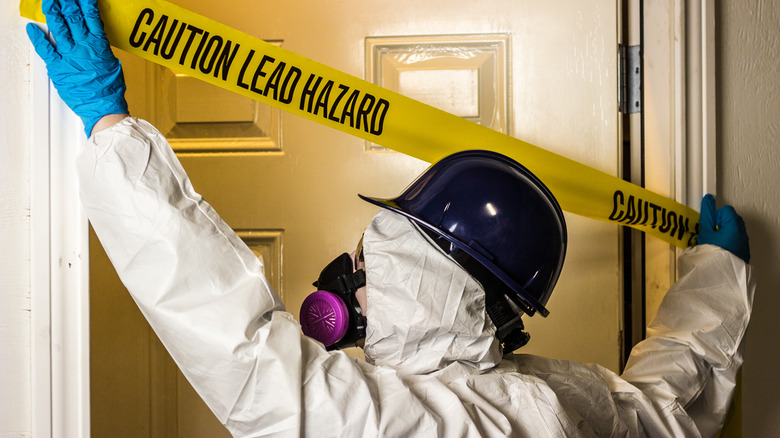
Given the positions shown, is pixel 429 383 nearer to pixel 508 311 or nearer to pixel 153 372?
pixel 508 311

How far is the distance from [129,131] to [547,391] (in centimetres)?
65

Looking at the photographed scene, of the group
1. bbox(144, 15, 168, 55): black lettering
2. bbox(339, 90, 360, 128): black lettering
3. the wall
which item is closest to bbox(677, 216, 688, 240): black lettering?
bbox(339, 90, 360, 128): black lettering

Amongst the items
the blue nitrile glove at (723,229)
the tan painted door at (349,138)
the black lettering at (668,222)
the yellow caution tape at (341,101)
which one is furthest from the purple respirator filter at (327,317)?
the blue nitrile glove at (723,229)

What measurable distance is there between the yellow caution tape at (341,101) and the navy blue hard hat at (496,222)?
0.15 metres

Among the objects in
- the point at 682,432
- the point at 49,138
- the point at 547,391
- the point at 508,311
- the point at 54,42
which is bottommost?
the point at 682,432

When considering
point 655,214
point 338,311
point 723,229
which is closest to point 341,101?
point 338,311

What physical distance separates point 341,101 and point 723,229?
86cm

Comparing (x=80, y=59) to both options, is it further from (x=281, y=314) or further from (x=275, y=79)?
(x=281, y=314)

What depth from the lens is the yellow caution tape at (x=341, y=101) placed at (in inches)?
33.5

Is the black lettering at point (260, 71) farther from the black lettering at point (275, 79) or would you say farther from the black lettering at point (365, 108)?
the black lettering at point (365, 108)

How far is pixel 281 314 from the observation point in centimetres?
82

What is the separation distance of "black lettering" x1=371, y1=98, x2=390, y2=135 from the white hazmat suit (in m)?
0.18

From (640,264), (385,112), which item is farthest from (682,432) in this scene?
(385,112)

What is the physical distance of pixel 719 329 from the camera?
3.95 feet
